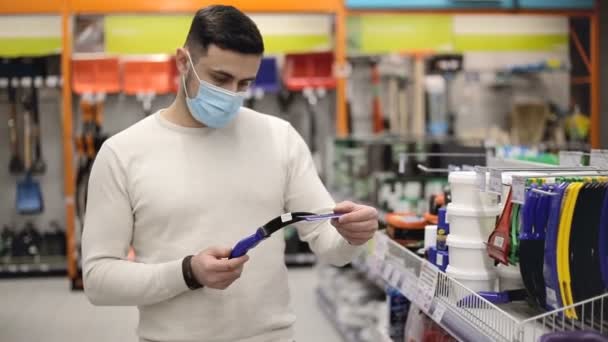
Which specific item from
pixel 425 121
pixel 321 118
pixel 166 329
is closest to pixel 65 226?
pixel 321 118

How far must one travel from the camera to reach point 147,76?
7102 mm

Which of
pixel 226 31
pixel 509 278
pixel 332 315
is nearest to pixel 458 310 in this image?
pixel 509 278

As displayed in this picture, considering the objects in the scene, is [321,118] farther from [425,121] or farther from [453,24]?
[453,24]

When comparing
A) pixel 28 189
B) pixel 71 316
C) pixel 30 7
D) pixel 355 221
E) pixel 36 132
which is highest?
pixel 30 7

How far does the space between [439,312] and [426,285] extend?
149 millimetres

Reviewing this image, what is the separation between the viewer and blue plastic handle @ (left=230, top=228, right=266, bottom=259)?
5.60 feet

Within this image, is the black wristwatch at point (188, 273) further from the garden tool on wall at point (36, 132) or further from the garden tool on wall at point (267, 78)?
the garden tool on wall at point (36, 132)

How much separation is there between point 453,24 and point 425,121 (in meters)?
1.32

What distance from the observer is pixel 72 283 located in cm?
639

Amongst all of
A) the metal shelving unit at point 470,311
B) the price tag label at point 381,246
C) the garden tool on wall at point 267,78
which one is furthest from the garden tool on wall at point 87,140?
the metal shelving unit at point 470,311

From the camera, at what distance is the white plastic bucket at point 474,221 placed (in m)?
2.08

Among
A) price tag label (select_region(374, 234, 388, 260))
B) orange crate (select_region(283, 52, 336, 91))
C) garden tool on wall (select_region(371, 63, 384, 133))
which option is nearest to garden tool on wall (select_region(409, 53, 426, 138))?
garden tool on wall (select_region(371, 63, 384, 133))

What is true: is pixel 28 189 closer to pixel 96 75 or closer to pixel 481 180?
pixel 96 75

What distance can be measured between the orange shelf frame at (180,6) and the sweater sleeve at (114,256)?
5.08m
